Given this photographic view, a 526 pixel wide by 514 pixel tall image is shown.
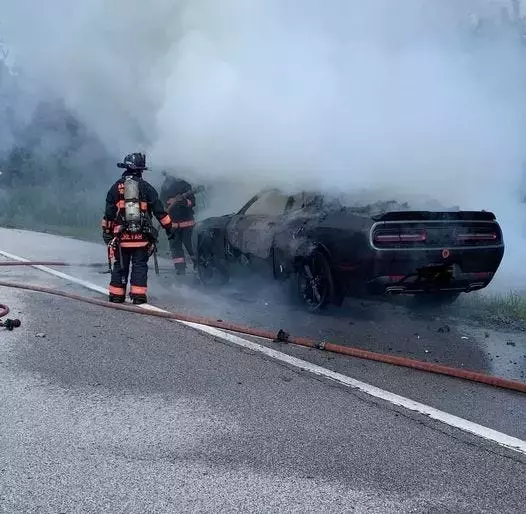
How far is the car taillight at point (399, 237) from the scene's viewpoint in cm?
612

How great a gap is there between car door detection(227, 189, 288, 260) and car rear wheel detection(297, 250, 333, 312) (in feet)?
1.90

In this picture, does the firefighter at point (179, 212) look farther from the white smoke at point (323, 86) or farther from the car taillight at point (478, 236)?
the car taillight at point (478, 236)

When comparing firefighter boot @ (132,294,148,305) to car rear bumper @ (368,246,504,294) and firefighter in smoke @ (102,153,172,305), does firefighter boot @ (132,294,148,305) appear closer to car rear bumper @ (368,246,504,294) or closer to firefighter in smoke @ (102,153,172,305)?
firefighter in smoke @ (102,153,172,305)

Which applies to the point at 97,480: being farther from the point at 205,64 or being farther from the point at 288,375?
the point at 205,64

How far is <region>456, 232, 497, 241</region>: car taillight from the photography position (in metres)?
6.32

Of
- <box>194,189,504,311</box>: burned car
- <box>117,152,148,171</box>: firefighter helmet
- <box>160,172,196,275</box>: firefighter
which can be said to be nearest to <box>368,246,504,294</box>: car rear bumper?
<box>194,189,504,311</box>: burned car

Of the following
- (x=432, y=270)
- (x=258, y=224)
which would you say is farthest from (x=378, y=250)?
(x=258, y=224)

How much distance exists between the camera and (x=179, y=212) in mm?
10398

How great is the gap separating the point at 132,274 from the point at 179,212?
3101 mm

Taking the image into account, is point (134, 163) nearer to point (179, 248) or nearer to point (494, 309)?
point (179, 248)

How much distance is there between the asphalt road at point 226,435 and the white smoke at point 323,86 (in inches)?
91.3

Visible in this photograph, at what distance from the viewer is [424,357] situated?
17.8ft

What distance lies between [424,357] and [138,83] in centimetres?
533

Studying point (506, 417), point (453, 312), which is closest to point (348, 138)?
point (453, 312)
